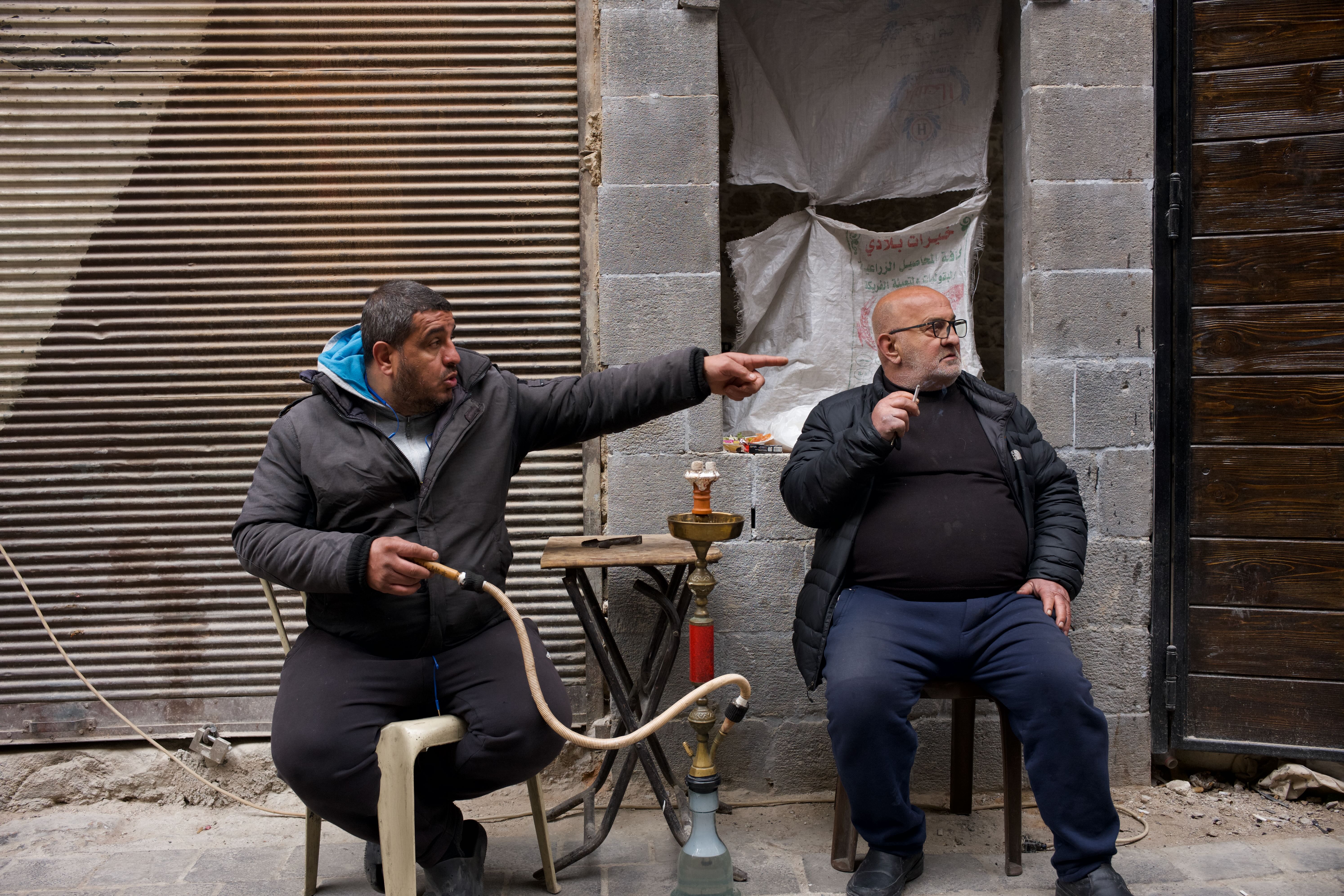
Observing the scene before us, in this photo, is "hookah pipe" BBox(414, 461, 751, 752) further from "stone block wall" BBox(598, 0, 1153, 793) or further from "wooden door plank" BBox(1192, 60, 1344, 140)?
"wooden door plank" BBox(1192, 60, 1344, 140)

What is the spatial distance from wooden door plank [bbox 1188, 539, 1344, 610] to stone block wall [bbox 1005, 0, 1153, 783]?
0.71ft

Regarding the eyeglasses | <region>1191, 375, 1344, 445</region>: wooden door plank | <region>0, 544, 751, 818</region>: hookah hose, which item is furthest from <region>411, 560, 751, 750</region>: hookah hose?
<region>1191, 375, 1344, 445</region>: wooden door plank

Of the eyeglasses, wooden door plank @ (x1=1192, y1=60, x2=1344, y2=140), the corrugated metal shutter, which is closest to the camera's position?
the eyeglasses

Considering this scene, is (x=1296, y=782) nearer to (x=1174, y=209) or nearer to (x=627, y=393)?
(x=1174, y=209)

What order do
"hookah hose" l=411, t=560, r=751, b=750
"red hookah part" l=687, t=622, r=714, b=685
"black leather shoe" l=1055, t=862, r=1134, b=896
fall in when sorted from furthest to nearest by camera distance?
1. "red hookah part" l=687, t=622, r=714, b=685
2. "black leather shoe" l=1055, t=862, r=1134, b=896
3. "hookah hose" l=411, t=560, r=751, b=750

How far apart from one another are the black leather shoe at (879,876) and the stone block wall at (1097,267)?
4.11 ft

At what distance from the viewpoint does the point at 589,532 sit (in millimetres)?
3631

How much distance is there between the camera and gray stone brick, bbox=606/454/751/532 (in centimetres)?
346

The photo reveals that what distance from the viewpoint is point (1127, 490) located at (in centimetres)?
343

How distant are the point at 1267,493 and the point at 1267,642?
1.72 ft

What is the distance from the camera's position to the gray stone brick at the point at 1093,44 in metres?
3.41

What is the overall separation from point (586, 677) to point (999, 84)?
2866 mm

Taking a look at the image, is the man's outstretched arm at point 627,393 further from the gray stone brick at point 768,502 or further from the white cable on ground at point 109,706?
the white cable on ground at point 109,706

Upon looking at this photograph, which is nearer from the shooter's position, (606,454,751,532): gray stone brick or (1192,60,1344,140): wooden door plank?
(1192,60,1344,140): wooden door plank
